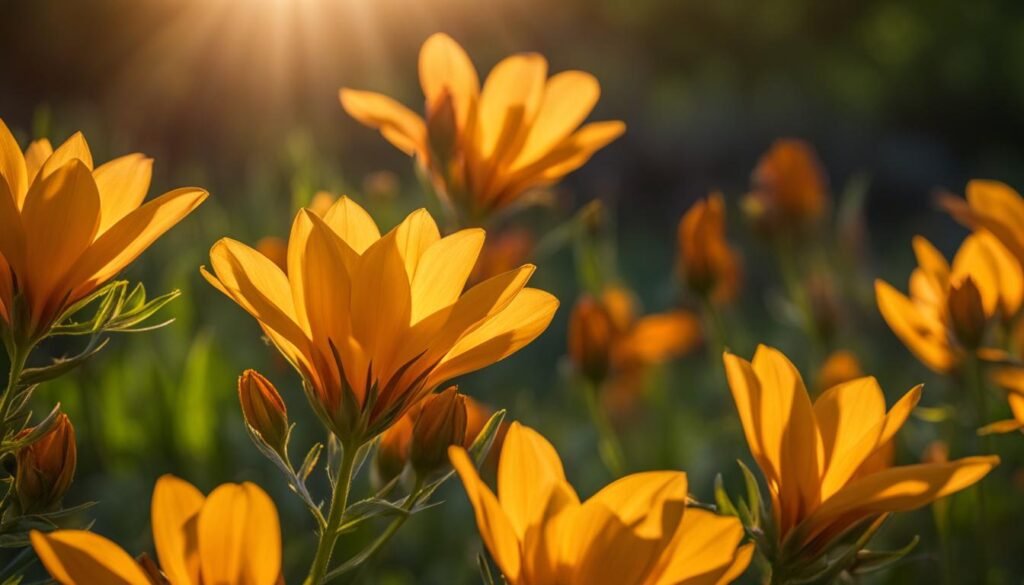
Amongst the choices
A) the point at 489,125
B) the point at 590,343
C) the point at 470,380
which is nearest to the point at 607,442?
the point at 590,343

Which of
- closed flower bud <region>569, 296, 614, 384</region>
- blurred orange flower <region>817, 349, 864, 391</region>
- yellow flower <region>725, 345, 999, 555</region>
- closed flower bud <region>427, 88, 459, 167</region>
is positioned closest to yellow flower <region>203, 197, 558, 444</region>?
yellow flower <region>725, 345, 999, 555</region>

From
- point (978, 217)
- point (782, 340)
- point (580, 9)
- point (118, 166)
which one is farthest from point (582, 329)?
point (580, 9)

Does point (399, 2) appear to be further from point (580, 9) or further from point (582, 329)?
point (582, 329)

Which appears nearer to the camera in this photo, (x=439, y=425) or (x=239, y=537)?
(x=239, y=537)

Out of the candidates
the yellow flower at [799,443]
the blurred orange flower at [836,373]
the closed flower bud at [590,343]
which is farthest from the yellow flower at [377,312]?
the blurred orange flower at [836,373]

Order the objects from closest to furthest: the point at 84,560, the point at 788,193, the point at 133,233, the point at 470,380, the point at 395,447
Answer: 1. the point at 84,560
2. the point at 133,233
3. the point at 395,447
4. the point at 788,193
5. the point at 470,380

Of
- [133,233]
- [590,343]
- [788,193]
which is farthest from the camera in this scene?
[788,193]

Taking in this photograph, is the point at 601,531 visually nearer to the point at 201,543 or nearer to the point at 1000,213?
the point at 201,543
